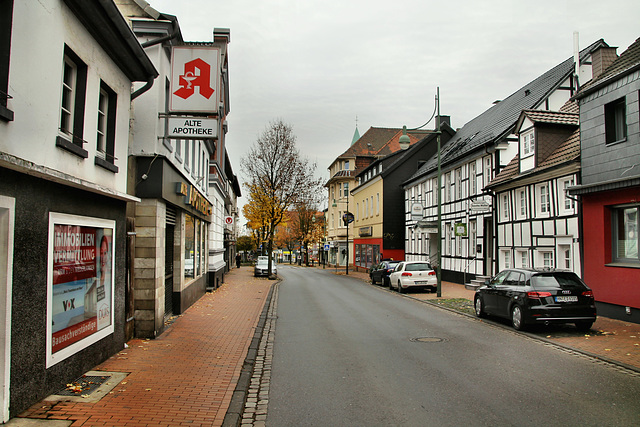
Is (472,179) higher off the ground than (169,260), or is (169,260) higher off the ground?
(472,179)

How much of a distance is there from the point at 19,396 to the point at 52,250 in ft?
5.51

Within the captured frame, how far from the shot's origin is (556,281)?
432 inches

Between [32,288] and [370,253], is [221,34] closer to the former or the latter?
[32,288]

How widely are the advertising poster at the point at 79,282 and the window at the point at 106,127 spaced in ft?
3.96

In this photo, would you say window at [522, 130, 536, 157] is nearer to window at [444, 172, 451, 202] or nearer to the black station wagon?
the black station wagon

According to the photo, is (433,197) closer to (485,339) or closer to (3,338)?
(485,339)

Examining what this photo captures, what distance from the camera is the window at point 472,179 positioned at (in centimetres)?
2472

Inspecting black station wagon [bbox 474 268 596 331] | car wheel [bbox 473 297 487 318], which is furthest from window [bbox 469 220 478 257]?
black station wagon [bbox 474 268 596 331]

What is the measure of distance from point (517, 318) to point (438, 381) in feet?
17.7

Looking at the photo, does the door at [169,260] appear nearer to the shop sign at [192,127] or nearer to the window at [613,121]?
the shop sign at [192,127]

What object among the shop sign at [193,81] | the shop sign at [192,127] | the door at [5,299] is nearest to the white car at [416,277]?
the shop sign at [192,127]

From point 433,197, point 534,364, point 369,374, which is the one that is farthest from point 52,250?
point 433,197

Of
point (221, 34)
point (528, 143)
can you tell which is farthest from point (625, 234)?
point (221, 34)

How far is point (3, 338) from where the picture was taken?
4902 mm
